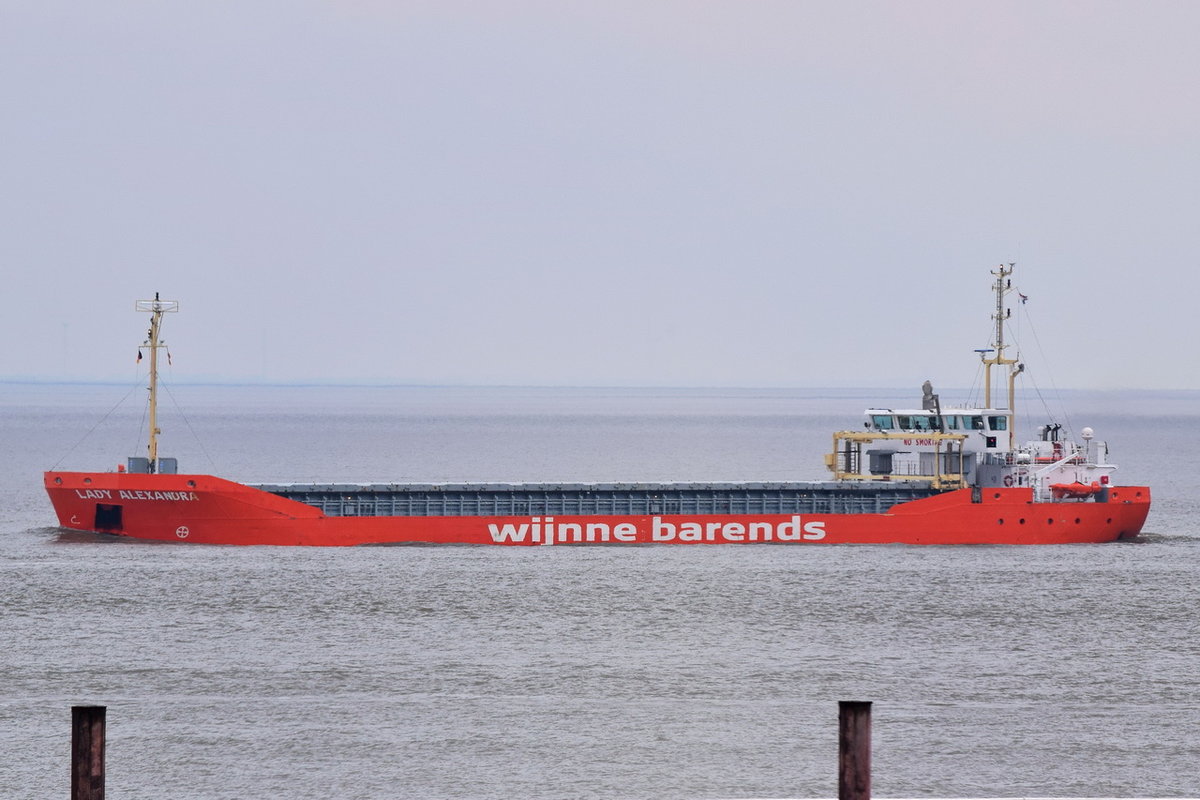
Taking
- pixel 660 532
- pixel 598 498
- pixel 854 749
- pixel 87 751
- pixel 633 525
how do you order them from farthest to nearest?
pixel 598 498
pixel 660 532
pixel 633 525
pixel 854 749
pixel 87 751

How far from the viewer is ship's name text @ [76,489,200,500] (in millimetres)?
53406

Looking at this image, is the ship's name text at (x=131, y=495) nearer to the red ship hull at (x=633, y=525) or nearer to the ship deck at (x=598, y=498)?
the red ship hull at (x=633, y=525)

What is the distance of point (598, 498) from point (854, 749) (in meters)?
37.9

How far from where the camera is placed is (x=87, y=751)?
19828 mm

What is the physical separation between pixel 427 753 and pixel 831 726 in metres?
8.41

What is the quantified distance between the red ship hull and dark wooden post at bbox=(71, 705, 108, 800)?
112 ft

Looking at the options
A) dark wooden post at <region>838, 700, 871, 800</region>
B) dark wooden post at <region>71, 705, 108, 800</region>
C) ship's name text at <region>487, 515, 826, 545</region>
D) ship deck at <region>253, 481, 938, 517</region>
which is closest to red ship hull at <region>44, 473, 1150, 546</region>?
ship's name text at <region>487, 515, 826, 545</region>

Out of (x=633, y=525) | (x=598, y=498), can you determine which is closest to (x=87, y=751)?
(x=633, y=525)

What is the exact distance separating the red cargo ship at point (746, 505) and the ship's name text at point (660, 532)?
4 cm

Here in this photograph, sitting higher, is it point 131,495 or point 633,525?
point 131,495

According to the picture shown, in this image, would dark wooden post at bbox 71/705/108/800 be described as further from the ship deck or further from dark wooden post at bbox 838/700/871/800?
the ship deck

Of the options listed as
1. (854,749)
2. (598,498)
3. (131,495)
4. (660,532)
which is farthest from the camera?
(598,498)

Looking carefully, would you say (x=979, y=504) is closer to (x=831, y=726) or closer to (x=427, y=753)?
(x=831, y=726)

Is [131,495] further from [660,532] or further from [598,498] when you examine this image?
[660,532]
